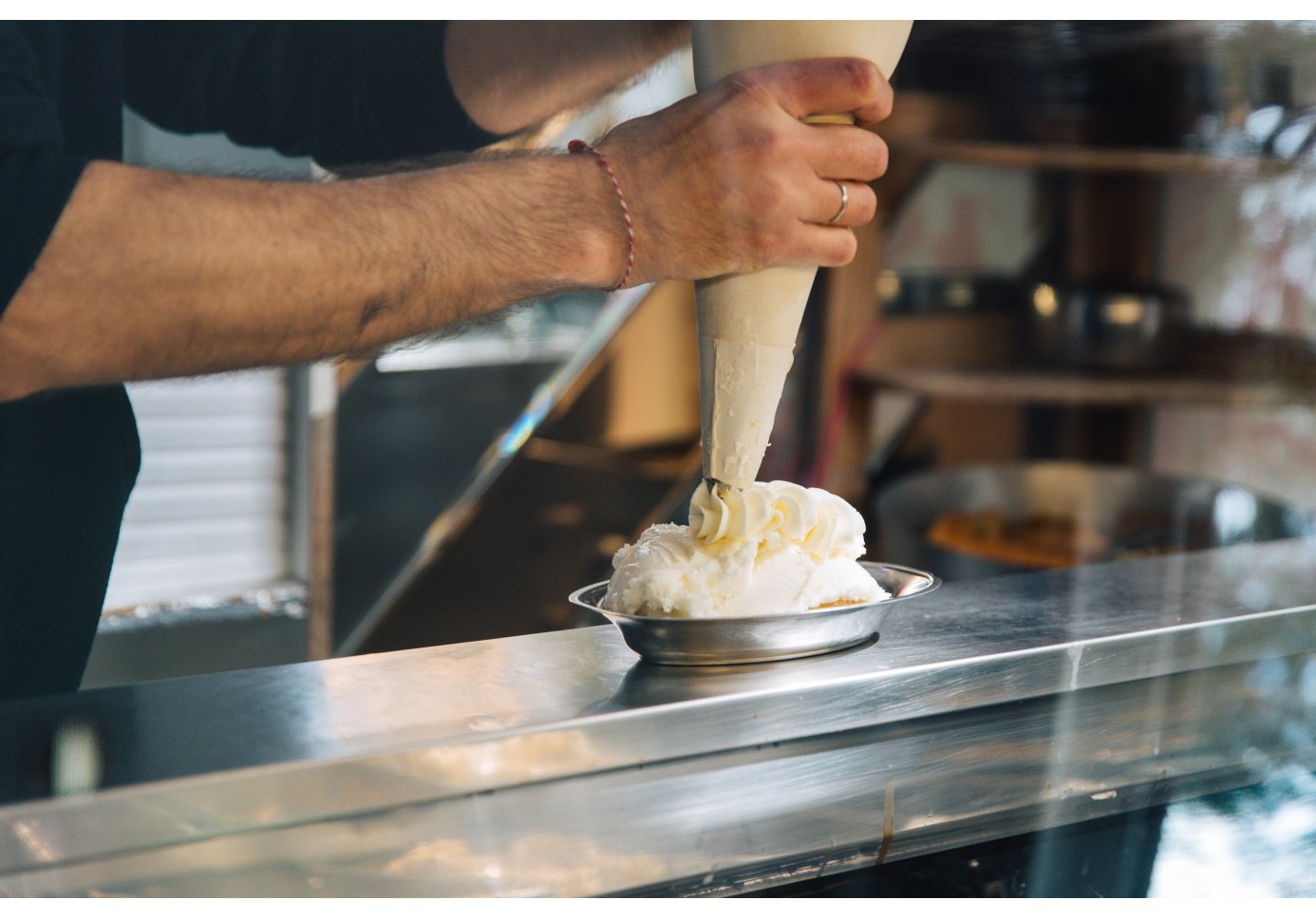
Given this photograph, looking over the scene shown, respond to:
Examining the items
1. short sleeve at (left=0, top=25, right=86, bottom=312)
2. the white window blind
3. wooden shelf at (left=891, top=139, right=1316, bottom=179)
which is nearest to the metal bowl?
short sleeve at (left=0, top=25, right=86, bottom=312)

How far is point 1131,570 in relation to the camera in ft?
3.34

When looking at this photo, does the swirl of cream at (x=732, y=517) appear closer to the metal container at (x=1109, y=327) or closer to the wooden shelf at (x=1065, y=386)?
the wooden shelf at (x=1065, y=386)

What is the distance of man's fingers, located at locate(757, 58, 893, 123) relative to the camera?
689 millimetres

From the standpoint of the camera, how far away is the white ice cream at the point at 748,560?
0.71 metres

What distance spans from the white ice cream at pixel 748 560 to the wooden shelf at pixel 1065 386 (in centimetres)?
145

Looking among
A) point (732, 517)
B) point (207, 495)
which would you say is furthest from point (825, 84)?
point (207, 495)

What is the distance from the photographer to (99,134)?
102 cm

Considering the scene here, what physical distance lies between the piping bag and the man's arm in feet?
0.05

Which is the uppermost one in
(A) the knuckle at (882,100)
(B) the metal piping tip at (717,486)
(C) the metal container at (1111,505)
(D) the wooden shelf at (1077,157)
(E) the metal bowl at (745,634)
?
(D) the wooden shelf at (1077,157)

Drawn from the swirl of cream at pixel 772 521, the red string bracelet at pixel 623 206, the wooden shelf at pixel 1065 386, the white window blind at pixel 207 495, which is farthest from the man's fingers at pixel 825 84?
the wooden shelf at pixel 1065 386

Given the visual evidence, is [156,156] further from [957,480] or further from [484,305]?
[957,480]

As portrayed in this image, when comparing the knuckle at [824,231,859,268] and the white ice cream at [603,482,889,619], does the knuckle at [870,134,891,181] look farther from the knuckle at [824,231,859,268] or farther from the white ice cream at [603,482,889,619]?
the white ice cream at [603,482,889,619]

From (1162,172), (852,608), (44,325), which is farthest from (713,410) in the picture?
(1162,172)
